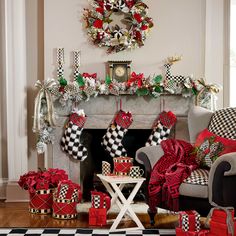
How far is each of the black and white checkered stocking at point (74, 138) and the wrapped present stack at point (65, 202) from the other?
0.67m

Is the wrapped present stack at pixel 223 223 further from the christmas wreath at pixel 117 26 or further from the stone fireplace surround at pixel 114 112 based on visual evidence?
the christmas wreath at pixel 117 26

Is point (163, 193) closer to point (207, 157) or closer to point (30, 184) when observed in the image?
point (207, 157)

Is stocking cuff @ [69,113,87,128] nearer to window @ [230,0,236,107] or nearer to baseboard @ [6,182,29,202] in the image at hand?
baseboard @ [6,182,29,202]

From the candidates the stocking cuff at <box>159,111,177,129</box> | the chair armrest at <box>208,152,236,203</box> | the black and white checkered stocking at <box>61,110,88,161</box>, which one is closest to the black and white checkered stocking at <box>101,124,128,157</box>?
the black and white checkered stocking at <box>61,110,88,161</box>

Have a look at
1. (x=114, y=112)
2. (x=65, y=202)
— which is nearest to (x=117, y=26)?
(x=114, y=112)

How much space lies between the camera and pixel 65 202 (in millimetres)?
4707

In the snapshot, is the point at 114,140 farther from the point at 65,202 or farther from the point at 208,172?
the point at 208,172

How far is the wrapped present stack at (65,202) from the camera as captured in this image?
4.71 metres

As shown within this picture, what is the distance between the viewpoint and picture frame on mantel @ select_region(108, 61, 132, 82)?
549 cm

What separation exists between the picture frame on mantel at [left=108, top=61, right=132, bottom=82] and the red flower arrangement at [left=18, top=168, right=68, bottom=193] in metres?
1.09

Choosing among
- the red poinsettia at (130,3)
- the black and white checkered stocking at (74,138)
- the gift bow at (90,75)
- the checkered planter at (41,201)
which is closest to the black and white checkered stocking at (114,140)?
the black and white checkered stocking at (74,138)

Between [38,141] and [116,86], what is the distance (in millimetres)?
919

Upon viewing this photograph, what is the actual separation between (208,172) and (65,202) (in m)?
1.25

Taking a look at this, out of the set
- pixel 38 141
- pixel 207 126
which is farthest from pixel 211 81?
pixel 38 141
